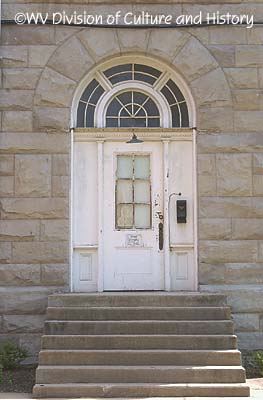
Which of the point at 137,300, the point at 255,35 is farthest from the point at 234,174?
the point at 137,300

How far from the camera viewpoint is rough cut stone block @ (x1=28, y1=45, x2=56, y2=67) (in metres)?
8.11

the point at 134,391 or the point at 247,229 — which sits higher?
the point at 247,229

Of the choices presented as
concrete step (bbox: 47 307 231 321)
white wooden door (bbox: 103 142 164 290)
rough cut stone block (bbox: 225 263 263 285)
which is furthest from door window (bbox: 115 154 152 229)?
concrete step (bbox: 47 307 231 321)

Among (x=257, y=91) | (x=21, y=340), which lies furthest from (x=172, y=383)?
(x=257, y=91)

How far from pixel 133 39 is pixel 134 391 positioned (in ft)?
16.8

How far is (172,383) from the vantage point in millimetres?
6277

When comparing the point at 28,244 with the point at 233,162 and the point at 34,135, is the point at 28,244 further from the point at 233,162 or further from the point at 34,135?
the point at 233,162

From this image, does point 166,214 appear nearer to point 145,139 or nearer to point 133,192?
point 133,192

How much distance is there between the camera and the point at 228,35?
8.23 metres

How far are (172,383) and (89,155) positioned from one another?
3631mm

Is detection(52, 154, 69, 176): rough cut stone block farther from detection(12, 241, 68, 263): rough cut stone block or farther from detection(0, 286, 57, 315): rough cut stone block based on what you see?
detection(0, 286, 57, 315): rough cut stone block

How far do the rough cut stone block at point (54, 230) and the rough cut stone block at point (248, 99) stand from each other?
3157 mm

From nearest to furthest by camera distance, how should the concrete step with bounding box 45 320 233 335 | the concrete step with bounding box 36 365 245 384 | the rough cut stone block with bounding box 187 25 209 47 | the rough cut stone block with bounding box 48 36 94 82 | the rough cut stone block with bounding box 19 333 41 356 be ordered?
the concrete step with bounding box 36 365 245 384, the concrete step with bounding box 45 320 233 335, the rough cut stone block with bounding box 19 333 41 356, the rough cut stone block with bounding box 48 36 94 82, the rough cut stone block with bounding box 187 25 209 47

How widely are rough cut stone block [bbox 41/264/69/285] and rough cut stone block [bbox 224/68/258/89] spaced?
3789mm
